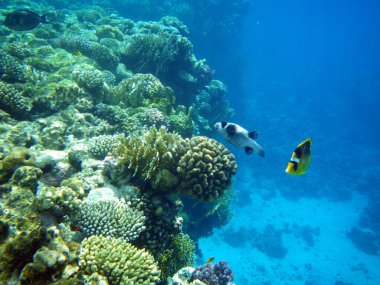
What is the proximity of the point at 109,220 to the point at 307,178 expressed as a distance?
33.8m

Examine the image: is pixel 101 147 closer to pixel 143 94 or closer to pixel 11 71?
pixel 143 94

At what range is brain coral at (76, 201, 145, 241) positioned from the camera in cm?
399

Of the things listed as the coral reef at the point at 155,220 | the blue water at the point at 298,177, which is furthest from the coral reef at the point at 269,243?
the coral reef at the point at 155,220

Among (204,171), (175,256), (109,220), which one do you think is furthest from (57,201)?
(175,256)

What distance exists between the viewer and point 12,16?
830 cm

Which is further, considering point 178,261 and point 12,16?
point 12,16

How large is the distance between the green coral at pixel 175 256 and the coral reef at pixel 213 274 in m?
0.51

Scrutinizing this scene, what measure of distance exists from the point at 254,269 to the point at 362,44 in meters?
138

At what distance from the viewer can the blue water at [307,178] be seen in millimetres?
23406

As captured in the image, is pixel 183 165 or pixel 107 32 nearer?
pixel 183 165

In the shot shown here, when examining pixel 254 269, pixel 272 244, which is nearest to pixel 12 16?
pixel 254 269

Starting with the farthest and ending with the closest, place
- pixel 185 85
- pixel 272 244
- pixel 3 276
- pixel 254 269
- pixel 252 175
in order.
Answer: pixel 252 175 < pixel 272 244 < pixel 254 269 < pixel 185 85 < pixel 3 276

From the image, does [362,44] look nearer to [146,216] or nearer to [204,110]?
[204,110]

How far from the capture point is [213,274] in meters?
5.01
